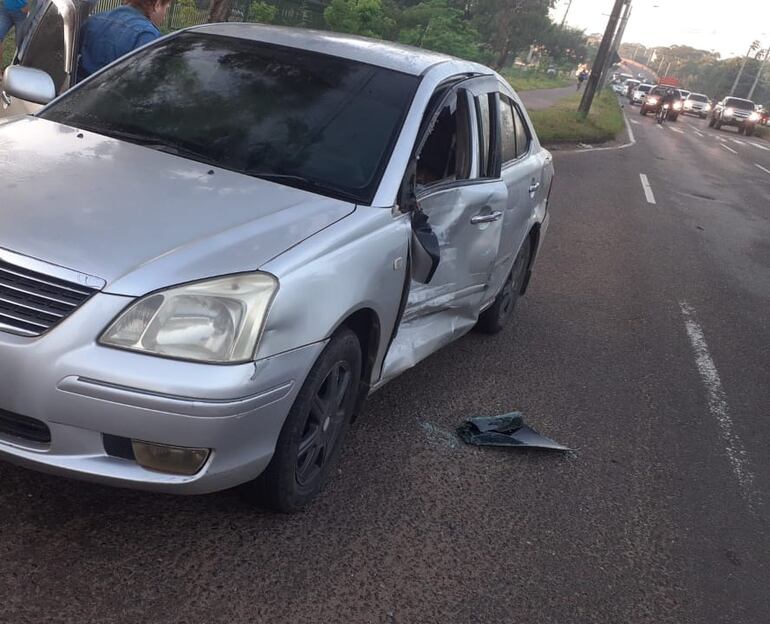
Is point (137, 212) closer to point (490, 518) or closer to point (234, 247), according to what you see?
point (234, 247)

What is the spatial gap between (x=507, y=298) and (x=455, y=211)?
2.15 metres

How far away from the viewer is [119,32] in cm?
533

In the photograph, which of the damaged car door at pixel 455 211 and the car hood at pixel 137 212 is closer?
the car hood at pixel 137 212

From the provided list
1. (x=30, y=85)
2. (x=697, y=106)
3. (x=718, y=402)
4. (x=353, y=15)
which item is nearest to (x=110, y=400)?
(x=30, y=85)

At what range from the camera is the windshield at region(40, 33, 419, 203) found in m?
3.87

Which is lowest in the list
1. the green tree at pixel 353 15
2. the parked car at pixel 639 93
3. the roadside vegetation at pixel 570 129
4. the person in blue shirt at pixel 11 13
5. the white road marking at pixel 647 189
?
the parked car at pixel 639 93

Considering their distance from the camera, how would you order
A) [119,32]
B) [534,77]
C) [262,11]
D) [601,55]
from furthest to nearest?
[534,77] → [601,55] → [262,11] → [119,32]

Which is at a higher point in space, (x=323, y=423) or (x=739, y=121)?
(x=323, y=423)

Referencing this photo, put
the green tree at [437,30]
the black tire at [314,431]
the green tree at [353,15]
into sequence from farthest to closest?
the green tree at [437,30] < the green tree at [353,15] < the black tire at [314,431]

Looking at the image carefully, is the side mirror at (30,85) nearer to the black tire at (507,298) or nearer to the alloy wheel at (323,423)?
the alloy wheel at (323,423)

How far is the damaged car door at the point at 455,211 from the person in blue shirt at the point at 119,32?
1.83 metres

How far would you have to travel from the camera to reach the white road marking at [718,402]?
4926 millimetres

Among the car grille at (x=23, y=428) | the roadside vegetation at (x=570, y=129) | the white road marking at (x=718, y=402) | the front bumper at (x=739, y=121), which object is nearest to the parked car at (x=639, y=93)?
the front bumper at (x=739, y=121)

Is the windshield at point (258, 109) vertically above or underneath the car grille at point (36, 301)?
above
